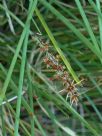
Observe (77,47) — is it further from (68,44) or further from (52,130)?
(52,130)

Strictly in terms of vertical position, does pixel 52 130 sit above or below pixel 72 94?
below

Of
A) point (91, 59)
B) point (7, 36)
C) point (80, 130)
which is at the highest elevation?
point (7, 36)

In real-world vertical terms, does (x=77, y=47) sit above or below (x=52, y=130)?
above

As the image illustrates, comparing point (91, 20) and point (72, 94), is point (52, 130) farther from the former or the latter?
point (72, 94)

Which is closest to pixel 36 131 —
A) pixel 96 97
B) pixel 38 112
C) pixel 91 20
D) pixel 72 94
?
pixel 38 112

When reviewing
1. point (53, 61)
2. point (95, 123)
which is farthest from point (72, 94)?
point (95, 123)

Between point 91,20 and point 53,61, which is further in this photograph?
point 91,20

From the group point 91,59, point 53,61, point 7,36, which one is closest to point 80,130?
point 91,59

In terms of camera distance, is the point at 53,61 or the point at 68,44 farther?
the point at 68,44
